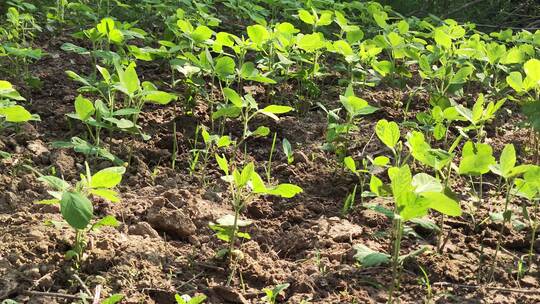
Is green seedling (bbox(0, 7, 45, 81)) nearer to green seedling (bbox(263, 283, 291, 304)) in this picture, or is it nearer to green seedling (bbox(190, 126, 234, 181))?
green seedling (bbox(190, 126, 234, 181))

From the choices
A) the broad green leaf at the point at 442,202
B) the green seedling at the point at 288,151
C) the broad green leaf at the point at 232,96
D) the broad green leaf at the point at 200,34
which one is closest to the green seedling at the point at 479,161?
the broad green leaf at the point at 442,202

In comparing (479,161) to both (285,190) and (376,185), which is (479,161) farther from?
(285,190)

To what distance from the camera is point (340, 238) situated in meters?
2.11

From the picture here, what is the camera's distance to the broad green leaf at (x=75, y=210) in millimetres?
1641

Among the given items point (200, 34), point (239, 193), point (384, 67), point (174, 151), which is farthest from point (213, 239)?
point (384, 67)

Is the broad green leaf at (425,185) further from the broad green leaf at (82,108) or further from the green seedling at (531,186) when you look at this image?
the broad green leaf at (82,108)

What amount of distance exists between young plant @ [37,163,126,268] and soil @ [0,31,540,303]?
43 millimetres

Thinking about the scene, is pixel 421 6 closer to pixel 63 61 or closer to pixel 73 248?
pixel 63 61

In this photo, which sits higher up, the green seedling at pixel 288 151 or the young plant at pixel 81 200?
the young plant at pixel 81 200

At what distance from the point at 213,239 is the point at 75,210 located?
1.69ft

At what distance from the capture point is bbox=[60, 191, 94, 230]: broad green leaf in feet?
5.38

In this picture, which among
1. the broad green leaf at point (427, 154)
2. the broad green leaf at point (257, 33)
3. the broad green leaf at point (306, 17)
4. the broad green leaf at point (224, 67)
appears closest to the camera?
the broad green leaf at point (427, 154)

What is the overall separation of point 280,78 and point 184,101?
46cm

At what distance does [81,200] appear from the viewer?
167 cm
